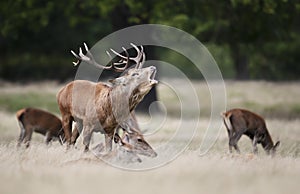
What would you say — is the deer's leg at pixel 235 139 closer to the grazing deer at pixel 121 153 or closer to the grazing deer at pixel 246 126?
the grazing deer at pixel 246 126

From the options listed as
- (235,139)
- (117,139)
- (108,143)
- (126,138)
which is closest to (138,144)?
(126,138)

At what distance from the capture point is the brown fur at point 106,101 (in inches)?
454

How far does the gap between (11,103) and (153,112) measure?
5450mm

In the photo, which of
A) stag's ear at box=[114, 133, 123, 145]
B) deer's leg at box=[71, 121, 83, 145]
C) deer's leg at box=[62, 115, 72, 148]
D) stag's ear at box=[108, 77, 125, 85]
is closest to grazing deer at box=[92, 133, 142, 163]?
stag's ear at box=[114, 133, 123, 145]

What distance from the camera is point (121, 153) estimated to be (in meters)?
11.3

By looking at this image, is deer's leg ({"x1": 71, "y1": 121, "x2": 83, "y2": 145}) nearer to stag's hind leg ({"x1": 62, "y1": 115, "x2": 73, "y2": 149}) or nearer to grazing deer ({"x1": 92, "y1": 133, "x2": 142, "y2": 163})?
stag's hind leg ({"x1": 62, "y1": 115, "x2": 73, "y2": 149})

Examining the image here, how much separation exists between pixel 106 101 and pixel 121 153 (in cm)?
104

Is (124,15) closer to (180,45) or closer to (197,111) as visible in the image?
(180,45)

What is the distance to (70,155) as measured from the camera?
11.3 meters

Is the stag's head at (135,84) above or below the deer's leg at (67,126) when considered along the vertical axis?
above

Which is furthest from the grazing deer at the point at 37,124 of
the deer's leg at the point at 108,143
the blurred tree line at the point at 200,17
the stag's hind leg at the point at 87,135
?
the blurred tree line at the point at 200,17

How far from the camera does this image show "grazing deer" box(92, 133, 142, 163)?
36.9 ft

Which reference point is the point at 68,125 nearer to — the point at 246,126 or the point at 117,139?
the point at 117,139

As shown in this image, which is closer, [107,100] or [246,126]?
[107,100]
